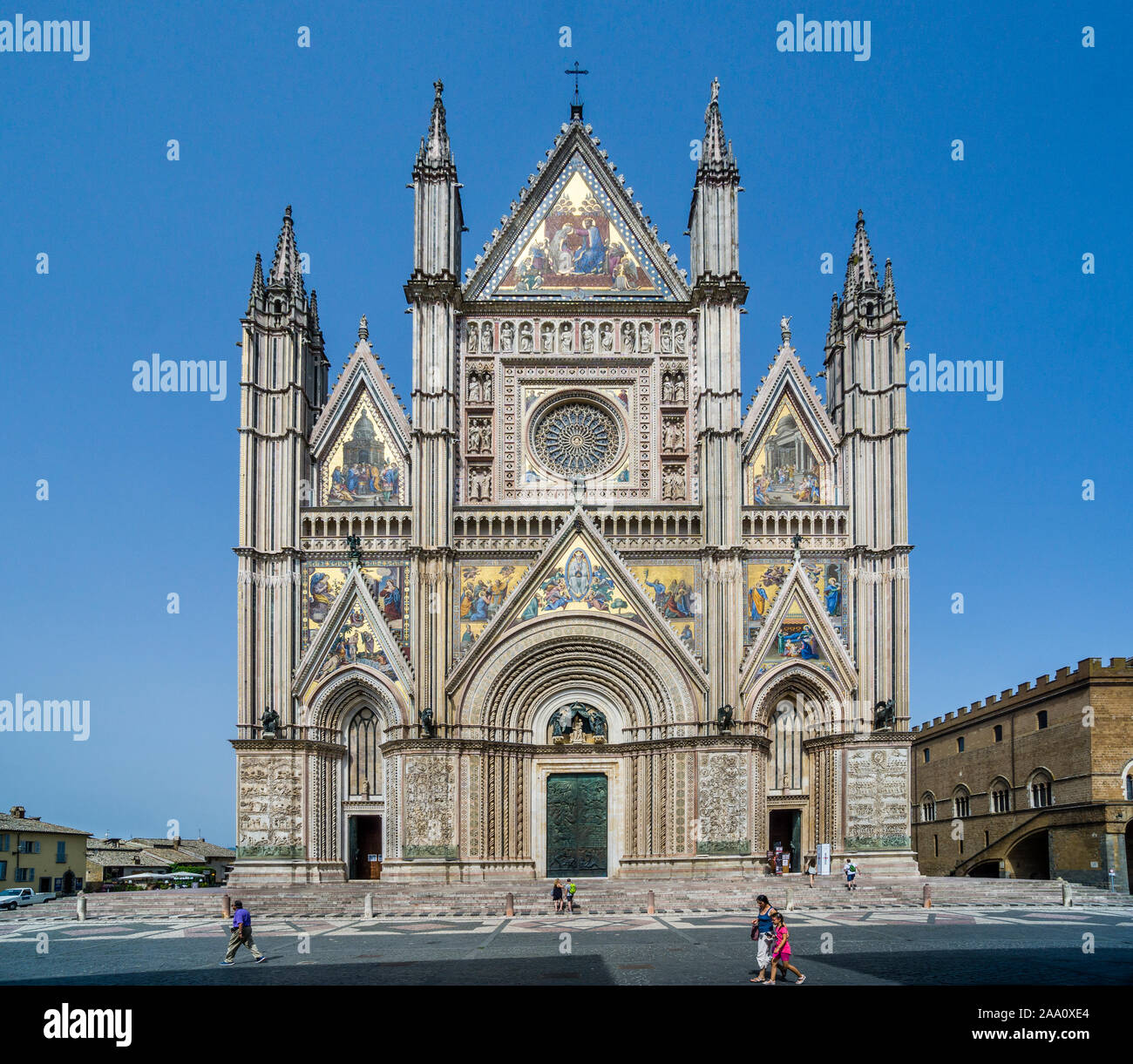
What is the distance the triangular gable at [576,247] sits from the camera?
43.1 m

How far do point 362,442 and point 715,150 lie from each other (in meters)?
16.0

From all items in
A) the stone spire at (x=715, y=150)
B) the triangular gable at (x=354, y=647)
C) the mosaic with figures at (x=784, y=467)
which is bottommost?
the triangular gable at (x=354, y=647)

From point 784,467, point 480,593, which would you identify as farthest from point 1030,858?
point 480,593

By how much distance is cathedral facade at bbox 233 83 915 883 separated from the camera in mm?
38500

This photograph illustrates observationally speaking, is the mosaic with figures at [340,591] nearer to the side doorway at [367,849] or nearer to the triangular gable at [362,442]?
the triangular gable at [362,442]

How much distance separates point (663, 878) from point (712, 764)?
378 cm

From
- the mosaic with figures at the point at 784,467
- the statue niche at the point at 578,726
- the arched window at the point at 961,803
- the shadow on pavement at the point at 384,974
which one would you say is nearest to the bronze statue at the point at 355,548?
the statue niche at the point at 578,726

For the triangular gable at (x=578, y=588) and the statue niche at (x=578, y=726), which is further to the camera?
the statue niche at (x=578, y=726)

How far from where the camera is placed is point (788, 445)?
4147cm

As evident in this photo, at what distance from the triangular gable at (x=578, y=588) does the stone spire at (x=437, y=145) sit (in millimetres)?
13244

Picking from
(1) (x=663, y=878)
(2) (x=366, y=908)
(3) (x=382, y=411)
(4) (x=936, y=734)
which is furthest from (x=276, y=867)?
(4) (x=936, y=734)

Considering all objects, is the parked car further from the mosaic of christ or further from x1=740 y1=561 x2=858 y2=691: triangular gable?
the mosaic of christ

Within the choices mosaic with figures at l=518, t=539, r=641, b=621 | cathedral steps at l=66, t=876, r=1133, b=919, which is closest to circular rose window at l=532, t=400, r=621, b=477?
mosaic with figures at l=518, t=539, r=641, b=621
